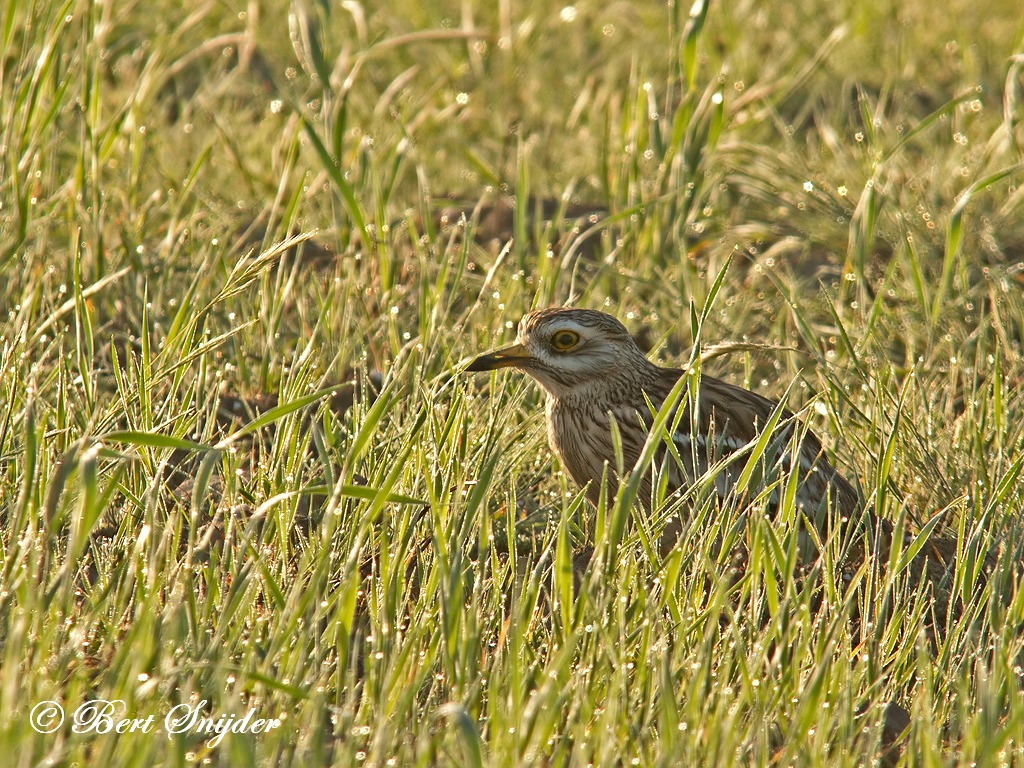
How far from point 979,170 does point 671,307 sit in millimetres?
1799

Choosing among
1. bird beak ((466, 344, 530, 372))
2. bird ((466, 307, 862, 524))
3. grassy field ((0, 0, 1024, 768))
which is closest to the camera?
grassy field ((0, 0, 1024, 768))

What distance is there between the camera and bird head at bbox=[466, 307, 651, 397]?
3809mm

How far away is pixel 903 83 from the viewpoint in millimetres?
6930

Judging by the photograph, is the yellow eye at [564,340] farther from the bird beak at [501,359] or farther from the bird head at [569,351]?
the bird beak at [501,359]

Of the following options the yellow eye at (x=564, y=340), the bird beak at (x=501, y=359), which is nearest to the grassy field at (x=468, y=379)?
the bird beak at (x=501, y=359)

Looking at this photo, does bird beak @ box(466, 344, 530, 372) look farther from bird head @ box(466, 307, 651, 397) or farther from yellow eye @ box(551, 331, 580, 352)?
yellow eye @ box(551, 331, 580, 352)

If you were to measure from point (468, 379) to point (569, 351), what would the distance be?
1.13 ft

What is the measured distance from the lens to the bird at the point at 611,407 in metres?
3.79

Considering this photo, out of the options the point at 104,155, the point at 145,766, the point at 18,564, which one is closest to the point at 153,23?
the point at 104,155

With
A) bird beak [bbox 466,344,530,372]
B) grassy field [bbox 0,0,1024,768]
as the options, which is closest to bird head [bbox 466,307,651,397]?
bird beak [bbox 466,344,530,372]

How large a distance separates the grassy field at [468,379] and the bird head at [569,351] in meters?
0.11

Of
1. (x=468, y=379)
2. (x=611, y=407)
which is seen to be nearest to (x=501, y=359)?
(x=468, y=379)

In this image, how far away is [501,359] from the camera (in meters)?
3.72

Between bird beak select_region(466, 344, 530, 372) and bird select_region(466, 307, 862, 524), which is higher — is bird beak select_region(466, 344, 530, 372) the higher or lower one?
the higher one
